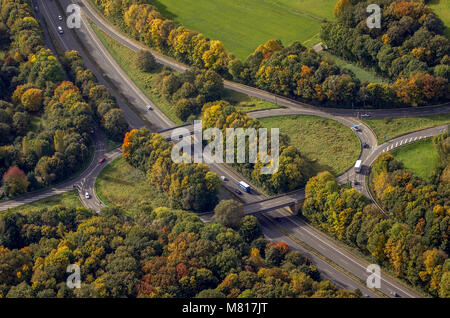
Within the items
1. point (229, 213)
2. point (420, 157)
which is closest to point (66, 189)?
point (229, 213)

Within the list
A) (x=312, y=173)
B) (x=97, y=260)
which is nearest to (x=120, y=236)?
(x=97, y=260)

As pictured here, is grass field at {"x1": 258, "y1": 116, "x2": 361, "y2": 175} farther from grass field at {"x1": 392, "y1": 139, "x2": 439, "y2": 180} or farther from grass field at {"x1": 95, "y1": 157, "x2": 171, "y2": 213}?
grass field at {"x1": 95, "y1": 157, "x2": 171, "y2": 213}

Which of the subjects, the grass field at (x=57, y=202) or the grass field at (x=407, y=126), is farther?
the grass field at (x=407, y=126)

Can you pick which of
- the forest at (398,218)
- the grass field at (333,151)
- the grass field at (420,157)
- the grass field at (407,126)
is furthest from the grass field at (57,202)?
the grass field at (420,157)

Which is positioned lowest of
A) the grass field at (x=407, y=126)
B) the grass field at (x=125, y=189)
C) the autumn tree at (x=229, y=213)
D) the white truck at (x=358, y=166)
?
the grass field at (x=125, y=189)

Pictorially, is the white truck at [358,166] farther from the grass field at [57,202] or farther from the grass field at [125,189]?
the grass field at [57,202]

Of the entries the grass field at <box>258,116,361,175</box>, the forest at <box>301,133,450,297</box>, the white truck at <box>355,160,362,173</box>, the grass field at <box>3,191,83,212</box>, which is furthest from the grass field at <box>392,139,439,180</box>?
the grass field at <box>3,191,83,212</box>
